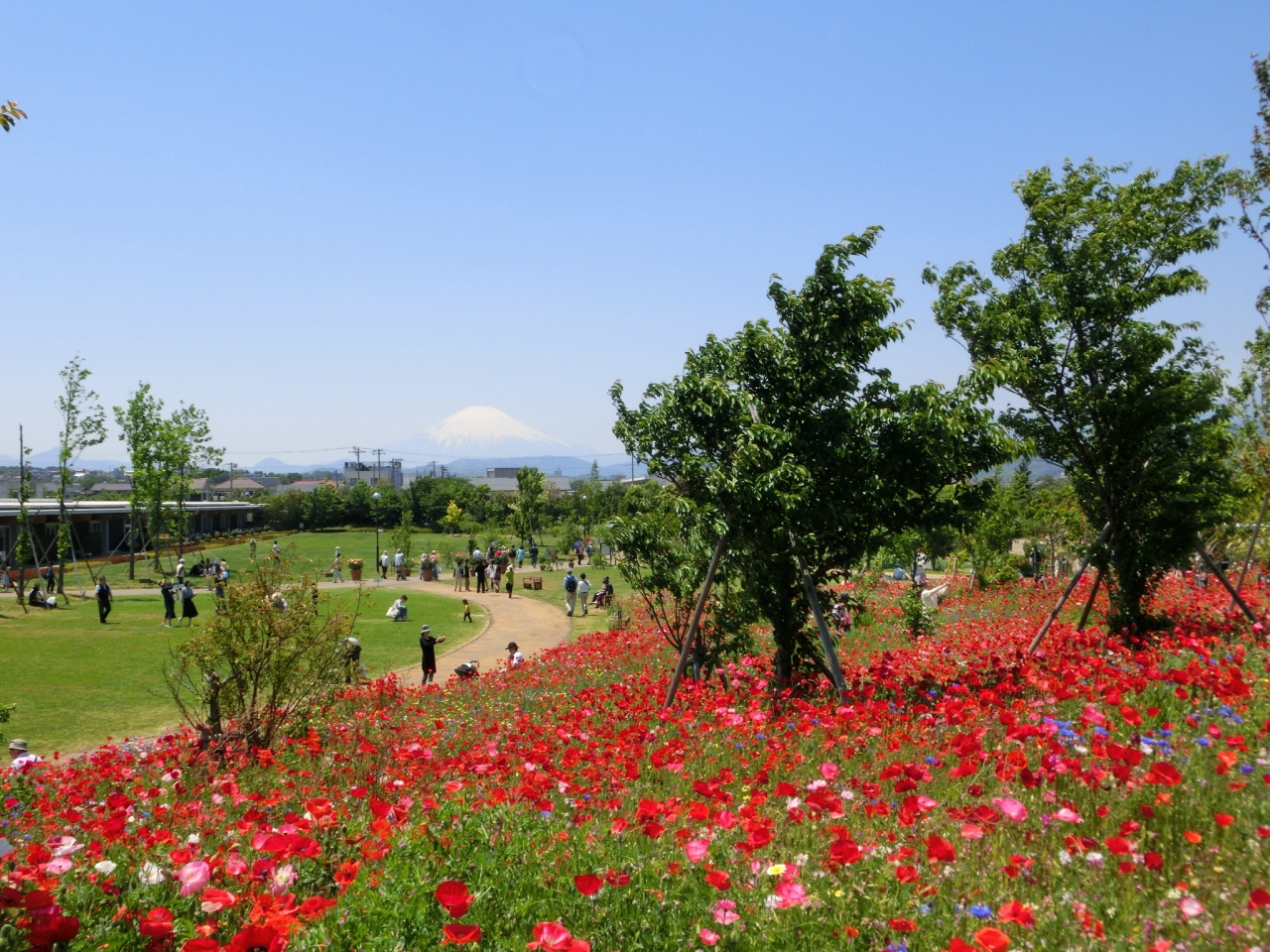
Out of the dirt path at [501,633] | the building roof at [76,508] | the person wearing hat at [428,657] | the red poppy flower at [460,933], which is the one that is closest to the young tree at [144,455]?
the building roof at [76,508]

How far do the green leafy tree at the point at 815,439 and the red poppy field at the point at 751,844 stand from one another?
2494 millimetres

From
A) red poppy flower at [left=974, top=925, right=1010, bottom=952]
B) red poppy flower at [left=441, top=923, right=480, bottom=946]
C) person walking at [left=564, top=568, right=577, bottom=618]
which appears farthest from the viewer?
person walking at [left=564, top=568, right=577, bottom=618]

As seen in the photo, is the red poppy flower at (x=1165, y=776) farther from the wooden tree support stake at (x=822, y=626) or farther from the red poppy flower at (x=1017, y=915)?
the wooden tree support stake at (x=822, y=626)

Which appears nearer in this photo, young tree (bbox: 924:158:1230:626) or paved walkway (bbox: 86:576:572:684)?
young tree (bbox: 924:158:1230:626)

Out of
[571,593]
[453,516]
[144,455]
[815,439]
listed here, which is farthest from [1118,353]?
[453,516]

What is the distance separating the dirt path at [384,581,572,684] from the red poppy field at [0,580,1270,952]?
1003 cm

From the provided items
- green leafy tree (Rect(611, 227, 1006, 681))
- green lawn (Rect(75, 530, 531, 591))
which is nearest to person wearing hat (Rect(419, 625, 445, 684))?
green leafy tree (Rect(611, 227, 1006, 681))

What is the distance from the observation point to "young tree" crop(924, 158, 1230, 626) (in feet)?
34.6

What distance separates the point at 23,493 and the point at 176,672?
27994 mm

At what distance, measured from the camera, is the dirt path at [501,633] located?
17766mm

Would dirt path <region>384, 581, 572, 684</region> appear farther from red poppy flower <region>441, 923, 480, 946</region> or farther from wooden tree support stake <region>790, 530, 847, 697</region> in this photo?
red poppy flower <region>441, 923, 480, 946</region>

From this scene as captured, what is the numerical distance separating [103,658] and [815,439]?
16.2 metres

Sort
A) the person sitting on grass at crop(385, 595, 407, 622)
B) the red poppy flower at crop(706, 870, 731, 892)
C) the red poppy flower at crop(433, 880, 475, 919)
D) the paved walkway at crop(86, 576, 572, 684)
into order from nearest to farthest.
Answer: the red poppy flower at crop(433, 880, 475, 919)
the red poppy flower at crop(706, 870, 731, 892)
the paved walkway at crop(86, 576, 572, 684)
the person sitting on grass at crop(385, 595, 407, 622)

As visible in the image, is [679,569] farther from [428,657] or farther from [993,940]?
[993,940]
